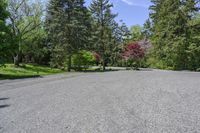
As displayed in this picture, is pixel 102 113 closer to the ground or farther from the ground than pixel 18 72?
closer to the ground

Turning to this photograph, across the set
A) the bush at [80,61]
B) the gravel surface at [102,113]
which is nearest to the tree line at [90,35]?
the bush at [80,61]

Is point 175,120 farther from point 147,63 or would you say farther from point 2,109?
point 147,63

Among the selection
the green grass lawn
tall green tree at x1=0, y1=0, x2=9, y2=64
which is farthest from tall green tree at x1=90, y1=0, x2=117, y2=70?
tall green tree at x1=0, y1=0, x2=9, y2=64

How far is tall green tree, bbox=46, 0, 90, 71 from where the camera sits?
40.7 m

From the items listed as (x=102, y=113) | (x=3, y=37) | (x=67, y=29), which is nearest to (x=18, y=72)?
(x=3, y=37)

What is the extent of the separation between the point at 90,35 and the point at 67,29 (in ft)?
16.9

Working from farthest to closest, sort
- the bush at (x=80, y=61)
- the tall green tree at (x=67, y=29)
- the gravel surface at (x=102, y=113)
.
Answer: the bush at (x=80, y=61)
the tall green tree at (x=67, y=29)
the gravel surface at (x=102, y=113)

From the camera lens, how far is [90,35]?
45219mm

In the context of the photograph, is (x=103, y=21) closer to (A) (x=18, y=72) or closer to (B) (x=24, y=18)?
(B) (x=24, y=18)

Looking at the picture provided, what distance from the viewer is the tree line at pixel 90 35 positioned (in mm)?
41344

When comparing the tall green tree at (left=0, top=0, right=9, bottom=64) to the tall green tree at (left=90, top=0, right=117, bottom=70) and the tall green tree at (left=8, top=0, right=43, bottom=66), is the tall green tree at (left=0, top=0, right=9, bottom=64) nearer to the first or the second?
the tall green tree at (left=8, top=0, right=43, bottom=66)

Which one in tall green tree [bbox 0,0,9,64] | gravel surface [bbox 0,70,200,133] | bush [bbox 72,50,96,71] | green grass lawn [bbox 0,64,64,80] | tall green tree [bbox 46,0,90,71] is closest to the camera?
gravel surface [bbox 0,70,200,133]

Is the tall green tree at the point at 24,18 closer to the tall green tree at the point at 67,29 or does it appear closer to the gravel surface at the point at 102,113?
the tall green tree at the point at 67,29

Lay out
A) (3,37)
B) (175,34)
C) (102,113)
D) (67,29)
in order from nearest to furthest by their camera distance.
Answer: (102,113) < (3,37) < (67,29) < (175,34)
